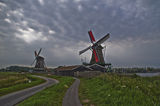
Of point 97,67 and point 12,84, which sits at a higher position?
point 97,67

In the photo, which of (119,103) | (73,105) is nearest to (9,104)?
(73,105)

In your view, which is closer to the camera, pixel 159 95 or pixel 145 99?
pixel 145 99

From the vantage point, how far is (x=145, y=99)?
7.09 metres

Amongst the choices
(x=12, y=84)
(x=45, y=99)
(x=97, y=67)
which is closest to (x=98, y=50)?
(x=97, y=67)

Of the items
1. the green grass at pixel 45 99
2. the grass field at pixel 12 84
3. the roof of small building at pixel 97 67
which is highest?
the roof of small building at pixel 97 67

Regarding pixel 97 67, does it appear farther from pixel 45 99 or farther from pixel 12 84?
pixel 45 99

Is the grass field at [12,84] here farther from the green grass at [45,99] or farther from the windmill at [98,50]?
the windmill at [98,50]

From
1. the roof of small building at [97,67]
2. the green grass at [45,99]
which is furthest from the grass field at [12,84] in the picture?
the roof of small building at [97,67]

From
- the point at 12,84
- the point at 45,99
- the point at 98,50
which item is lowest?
the point at 12,84

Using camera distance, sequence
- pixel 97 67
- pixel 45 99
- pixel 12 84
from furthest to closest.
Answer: pixel 97 67 → pixel 12 84 → pixel 45 99

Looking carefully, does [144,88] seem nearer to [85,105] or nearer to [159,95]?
[159,95]

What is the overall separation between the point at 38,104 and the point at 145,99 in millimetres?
8168

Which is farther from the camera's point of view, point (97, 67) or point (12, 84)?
point (97, 67)

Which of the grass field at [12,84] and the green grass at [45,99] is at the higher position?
the green grass at [45,99]
